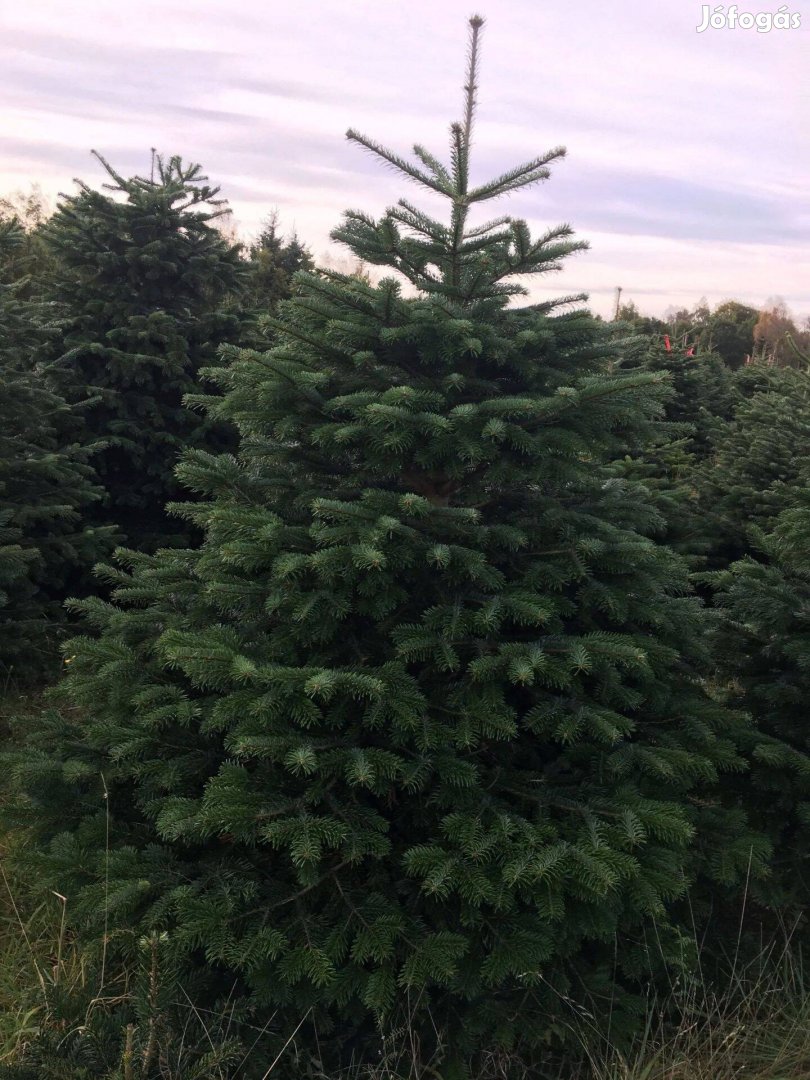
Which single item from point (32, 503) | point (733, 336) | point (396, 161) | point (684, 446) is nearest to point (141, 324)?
point (32, 503)

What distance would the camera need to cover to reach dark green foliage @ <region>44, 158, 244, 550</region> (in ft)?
22.0

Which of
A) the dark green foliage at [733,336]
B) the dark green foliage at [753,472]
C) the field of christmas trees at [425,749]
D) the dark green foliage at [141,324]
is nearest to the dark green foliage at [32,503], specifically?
the dark green foliage at [141,324]

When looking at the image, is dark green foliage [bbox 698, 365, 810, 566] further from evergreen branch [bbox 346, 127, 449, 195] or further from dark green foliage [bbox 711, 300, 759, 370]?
dark green foliage [bbox 711, 300, 759, 370]

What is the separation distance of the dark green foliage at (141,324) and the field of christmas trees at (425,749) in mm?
3405

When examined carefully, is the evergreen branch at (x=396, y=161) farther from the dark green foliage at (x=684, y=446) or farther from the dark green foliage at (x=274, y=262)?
the dark green foliage at (x=274, y=262)

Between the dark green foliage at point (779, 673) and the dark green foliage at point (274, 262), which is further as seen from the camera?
the dark green foliage at point (274, 262)

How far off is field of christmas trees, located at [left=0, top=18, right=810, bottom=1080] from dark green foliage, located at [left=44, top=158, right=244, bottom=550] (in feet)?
11.2

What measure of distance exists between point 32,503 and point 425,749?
415 centimetres

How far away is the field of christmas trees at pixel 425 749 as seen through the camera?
2.40m

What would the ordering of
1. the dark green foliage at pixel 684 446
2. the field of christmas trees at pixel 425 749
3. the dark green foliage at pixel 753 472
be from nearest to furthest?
the field of christmas trees at pixel 425 749, the dark green foliage at pixel 684 446, the dark green foliage at pixel 753 472

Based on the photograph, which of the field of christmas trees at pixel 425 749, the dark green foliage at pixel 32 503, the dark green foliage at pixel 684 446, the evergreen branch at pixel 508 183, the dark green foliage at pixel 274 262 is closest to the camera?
the field of christmas trees at pixel 425 749

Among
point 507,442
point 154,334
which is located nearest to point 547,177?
point 507,442

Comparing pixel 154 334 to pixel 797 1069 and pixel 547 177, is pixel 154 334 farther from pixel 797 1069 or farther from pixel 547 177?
pixel 797 1069

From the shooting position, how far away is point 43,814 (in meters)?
2.97
